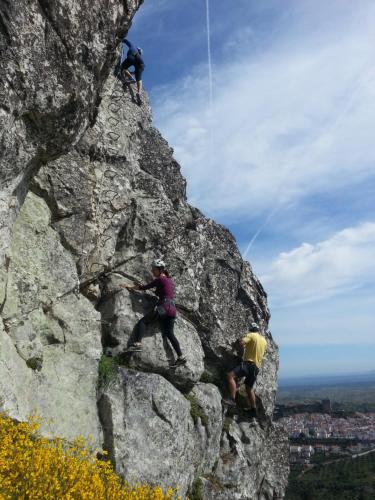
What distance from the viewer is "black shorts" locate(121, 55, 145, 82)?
19997mm

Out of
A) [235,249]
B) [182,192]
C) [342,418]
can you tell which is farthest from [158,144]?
[342,418]

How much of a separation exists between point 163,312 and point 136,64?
42.4 feet

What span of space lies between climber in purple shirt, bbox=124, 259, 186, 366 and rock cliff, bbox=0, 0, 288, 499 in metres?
0.35

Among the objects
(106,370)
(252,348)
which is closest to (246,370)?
(252,348)

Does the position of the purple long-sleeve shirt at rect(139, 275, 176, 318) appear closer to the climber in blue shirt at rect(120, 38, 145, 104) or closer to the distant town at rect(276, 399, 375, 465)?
the climber in blue shirt at rect(120, 38, 145, 104)

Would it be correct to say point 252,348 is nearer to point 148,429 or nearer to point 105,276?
point 148,429

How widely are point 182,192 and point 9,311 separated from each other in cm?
959

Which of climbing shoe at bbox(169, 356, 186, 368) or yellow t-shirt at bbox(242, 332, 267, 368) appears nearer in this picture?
climbing shoe at bbox(169, 356, 186, 368)

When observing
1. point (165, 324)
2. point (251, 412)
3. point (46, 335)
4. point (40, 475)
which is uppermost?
point (165, 324)

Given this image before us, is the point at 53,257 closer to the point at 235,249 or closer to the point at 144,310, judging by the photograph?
the point at 144,310

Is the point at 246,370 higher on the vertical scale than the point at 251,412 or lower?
higher

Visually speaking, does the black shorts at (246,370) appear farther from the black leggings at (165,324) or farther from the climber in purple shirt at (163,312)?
the black leggings at (165,324)

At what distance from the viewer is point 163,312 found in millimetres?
12938

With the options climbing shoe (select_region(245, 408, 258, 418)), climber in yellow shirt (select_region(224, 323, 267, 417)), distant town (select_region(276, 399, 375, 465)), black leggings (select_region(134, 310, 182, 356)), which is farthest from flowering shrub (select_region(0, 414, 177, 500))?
distant town (select_region(276, 399, 375, 465))
